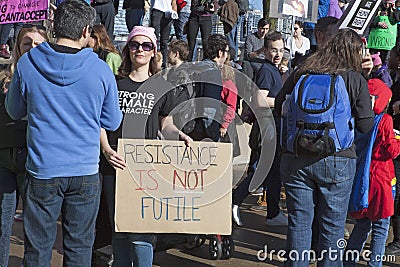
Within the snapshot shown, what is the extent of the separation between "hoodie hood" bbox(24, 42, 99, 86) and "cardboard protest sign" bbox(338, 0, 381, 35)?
3045 mm

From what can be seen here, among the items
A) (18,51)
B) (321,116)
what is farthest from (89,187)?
(321,116)

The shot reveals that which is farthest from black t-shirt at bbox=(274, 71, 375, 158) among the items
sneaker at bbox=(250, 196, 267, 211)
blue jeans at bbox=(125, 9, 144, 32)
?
blue jeans at bbox=(125, 9, 144, 32)

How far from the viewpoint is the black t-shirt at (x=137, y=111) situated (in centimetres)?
432

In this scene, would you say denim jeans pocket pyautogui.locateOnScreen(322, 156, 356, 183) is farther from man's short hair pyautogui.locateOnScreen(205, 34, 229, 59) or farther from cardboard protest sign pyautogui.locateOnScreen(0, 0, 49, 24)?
cardboard protest sign pyautogui.locateOnScreen(0, 0, 49, 24)

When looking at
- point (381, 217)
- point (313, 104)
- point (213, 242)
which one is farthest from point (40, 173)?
point (381, 217)

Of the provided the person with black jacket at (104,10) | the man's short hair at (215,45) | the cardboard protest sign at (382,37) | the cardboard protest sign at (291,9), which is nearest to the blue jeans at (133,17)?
the person with black jacket at (104,10)

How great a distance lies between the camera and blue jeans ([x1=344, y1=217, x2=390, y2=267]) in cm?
489

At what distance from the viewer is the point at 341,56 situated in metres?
4.26

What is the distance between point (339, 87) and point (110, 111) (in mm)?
1443

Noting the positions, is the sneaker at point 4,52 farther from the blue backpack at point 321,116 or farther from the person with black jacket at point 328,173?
the blue backpack at point 321,116

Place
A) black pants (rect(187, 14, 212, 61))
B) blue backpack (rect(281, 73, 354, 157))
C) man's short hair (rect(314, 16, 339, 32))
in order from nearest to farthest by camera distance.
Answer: blue backpack (rect(281, 73, 354, 157))
man's short hair (rect(314, 16, 339, 32))
black pants (rect(187, 14, 212, 61))

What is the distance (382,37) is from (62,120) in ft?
24.5

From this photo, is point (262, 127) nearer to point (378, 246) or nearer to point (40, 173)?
point (378, 246)

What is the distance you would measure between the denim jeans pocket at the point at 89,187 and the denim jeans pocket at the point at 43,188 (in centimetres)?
16
